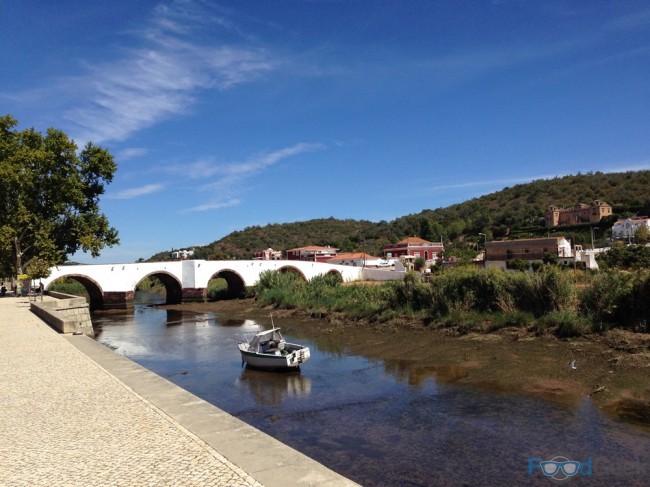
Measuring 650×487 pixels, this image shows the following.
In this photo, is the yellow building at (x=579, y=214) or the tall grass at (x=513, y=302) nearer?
the tall grass at (x=513, y=302)

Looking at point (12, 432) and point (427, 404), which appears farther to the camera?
point (427, 404)

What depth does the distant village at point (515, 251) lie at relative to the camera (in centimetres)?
5338

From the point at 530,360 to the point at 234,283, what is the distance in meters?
40.0

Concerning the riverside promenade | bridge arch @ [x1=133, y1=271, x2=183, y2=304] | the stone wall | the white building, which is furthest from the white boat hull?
the white building

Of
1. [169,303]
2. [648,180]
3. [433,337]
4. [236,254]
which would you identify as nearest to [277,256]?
[236,254]

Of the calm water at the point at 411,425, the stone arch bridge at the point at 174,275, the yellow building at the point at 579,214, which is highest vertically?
the yellow building at the point at 579,214

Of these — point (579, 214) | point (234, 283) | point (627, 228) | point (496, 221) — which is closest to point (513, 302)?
point (234, 283)

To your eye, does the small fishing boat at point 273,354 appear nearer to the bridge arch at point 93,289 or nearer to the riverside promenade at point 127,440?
the riverside promenade at point 127,440

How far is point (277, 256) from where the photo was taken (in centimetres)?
9562

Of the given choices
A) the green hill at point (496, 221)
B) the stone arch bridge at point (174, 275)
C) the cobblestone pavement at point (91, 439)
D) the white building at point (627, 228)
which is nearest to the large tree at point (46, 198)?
the stone arch bridge at point (174, 275)

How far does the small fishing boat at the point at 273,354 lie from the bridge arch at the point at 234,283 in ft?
103

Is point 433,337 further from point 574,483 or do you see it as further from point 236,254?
point 236,254

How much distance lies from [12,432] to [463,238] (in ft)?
A: 297

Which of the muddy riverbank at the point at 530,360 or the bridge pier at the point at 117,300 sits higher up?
the bridge pier at the point at 117,300
